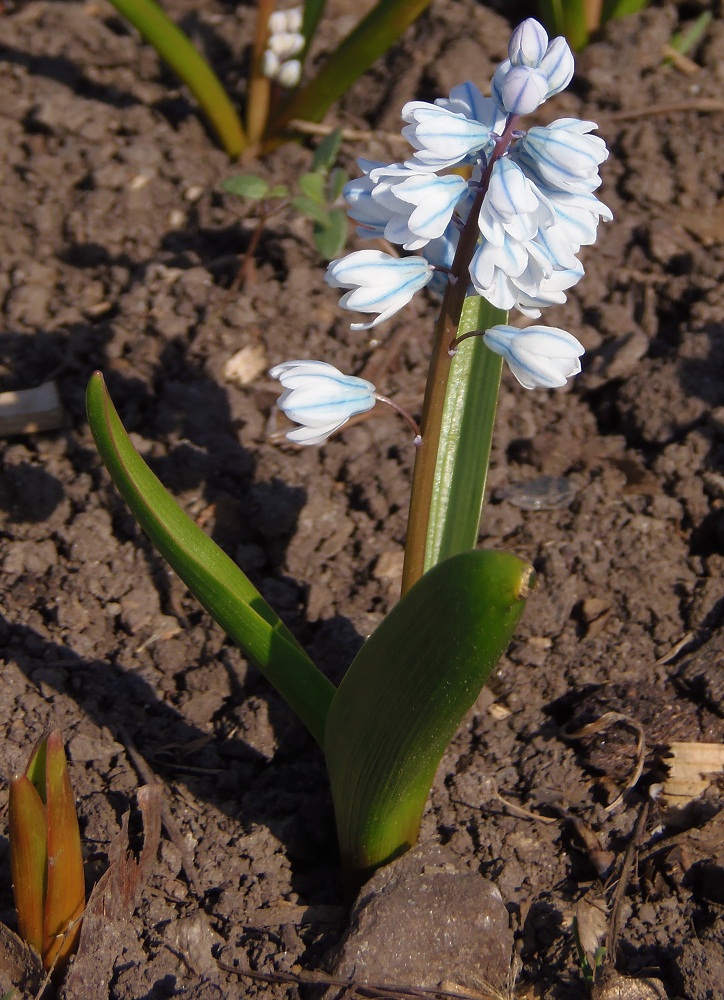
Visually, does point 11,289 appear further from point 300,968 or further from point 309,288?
point 300,968

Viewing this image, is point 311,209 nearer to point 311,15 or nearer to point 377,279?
point 311,15

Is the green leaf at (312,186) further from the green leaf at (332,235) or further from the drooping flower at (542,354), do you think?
the drooping flower at (542,354)

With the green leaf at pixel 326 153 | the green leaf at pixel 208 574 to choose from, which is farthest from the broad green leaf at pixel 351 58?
the green leaf at pixel 208 574

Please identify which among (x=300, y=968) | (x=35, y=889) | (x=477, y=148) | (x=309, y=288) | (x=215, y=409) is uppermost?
(x=477, y=148)

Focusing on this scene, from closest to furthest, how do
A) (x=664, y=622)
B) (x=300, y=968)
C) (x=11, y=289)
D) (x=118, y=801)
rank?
(x=300, y=968), (x=118, y=801), (x=664, y=622), (x=11, y=289)

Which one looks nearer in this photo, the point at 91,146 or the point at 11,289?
the point at 11,289

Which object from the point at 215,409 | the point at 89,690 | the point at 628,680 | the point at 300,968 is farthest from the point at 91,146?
the point at 300,968

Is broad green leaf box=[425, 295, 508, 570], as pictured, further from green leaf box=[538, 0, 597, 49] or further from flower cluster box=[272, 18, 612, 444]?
green leaf box=[538, 0, 597, 49]
